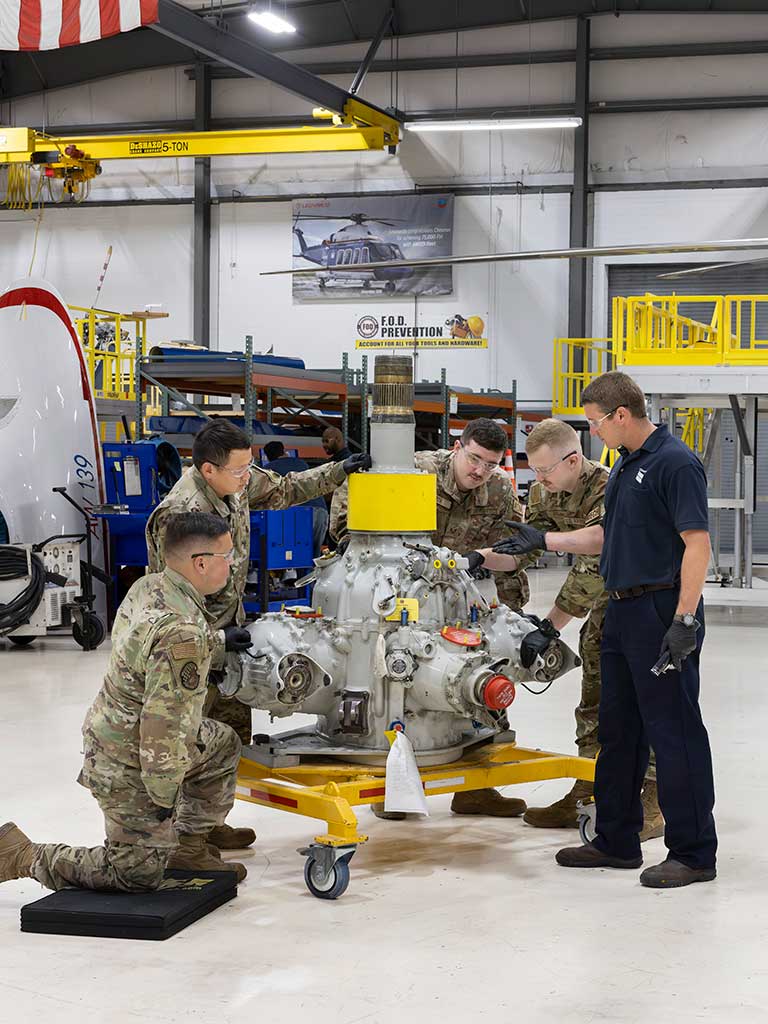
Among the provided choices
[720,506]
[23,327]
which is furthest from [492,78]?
[23,327]

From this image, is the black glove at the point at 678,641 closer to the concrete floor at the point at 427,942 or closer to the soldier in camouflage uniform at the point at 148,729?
the concrete floor at the point at 427,942

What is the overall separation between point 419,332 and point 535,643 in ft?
52.0

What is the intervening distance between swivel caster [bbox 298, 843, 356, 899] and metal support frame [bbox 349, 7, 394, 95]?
48.6 feet

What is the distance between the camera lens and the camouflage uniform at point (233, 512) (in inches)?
168

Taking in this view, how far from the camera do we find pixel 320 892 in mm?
3801

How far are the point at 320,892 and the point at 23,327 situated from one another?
25.0ft

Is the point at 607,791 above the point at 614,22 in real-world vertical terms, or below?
below

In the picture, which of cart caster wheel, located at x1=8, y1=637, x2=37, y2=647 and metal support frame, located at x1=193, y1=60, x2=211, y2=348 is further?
metal support frame, located at x1=193, y1=60, x2=211, y2=348

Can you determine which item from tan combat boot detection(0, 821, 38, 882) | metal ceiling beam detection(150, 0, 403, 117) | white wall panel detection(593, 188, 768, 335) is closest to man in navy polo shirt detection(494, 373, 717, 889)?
tan combat boot detection(0, 821, 38, 882)

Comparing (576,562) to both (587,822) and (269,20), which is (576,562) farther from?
(269,20)

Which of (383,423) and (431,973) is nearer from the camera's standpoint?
(431,973)

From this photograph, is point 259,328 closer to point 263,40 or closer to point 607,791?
point 263,40

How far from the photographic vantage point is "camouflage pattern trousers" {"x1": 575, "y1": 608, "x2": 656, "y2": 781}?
15.8 ft

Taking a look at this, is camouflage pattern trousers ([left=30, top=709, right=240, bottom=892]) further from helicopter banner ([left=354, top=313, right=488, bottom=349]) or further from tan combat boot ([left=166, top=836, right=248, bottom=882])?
helicopter banner ([left=354, top=313, right=488, bottom=349])
